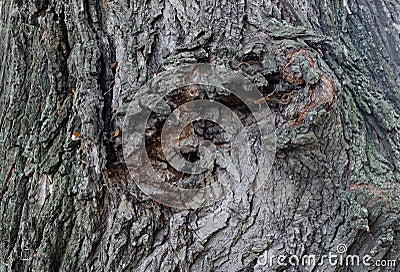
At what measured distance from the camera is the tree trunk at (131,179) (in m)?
1.26

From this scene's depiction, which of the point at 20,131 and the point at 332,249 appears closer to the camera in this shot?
the point at 332,249

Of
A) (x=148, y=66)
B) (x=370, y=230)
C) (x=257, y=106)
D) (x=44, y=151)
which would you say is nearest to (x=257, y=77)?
(x=257, y=106)

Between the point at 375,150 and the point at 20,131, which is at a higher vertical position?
the point at 20,131

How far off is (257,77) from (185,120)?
0.26m

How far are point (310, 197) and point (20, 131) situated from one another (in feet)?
3.45

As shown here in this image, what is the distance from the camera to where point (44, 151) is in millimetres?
1407

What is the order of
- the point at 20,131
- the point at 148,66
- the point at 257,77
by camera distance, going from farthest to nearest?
the point at 20,131, the point at 148,66, the point at 257,77

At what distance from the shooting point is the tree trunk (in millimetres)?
1256

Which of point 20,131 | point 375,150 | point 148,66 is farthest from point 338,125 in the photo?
point 20,131

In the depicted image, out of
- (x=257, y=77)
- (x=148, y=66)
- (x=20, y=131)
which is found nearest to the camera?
(x=257, y=77)

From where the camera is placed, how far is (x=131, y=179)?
130 cm

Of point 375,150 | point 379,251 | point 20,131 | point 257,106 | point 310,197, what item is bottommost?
point 379,251

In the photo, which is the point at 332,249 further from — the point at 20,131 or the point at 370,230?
the point at 20,131

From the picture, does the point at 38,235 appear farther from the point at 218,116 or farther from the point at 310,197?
the point at 310,197
